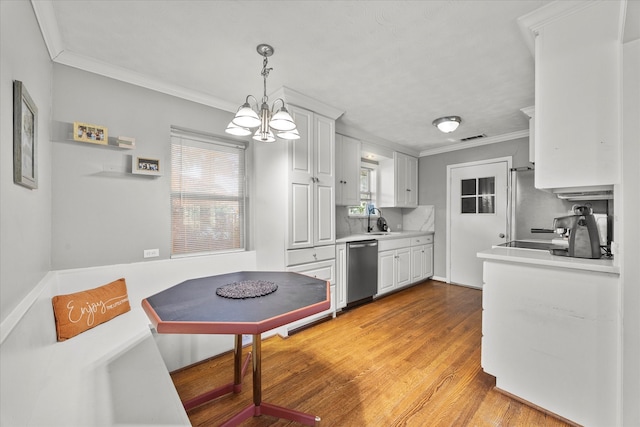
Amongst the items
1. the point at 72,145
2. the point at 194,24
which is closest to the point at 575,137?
the point at 194,24

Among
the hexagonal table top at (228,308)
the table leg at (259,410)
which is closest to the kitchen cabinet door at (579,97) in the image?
the hexagonal table top at (228,308)

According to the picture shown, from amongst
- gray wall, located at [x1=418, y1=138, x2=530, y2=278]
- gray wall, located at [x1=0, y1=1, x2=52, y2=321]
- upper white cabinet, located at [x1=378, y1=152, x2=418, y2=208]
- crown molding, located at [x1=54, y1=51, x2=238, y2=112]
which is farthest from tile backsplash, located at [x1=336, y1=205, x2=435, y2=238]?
gray wall, located at [x1=0, y1=1, x2=52, y2=321]

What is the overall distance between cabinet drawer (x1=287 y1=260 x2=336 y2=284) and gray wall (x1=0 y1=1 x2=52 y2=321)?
1.82 metres

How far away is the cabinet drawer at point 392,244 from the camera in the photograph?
387 centimetres

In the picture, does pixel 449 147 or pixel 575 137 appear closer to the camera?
pixel 575 137

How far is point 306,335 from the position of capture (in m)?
2.74

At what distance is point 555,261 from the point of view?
1606mm

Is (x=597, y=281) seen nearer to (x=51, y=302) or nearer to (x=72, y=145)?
(x=51, y=302)

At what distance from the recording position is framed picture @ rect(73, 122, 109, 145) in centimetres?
199

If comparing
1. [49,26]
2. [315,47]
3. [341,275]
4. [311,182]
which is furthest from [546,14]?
[49,26]

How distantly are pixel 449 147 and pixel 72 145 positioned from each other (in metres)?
4.91

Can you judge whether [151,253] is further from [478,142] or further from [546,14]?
[478,142]

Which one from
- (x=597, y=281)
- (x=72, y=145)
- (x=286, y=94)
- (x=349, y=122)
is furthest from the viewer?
(x=349, y=122)

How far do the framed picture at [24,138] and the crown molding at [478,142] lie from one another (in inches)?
196
